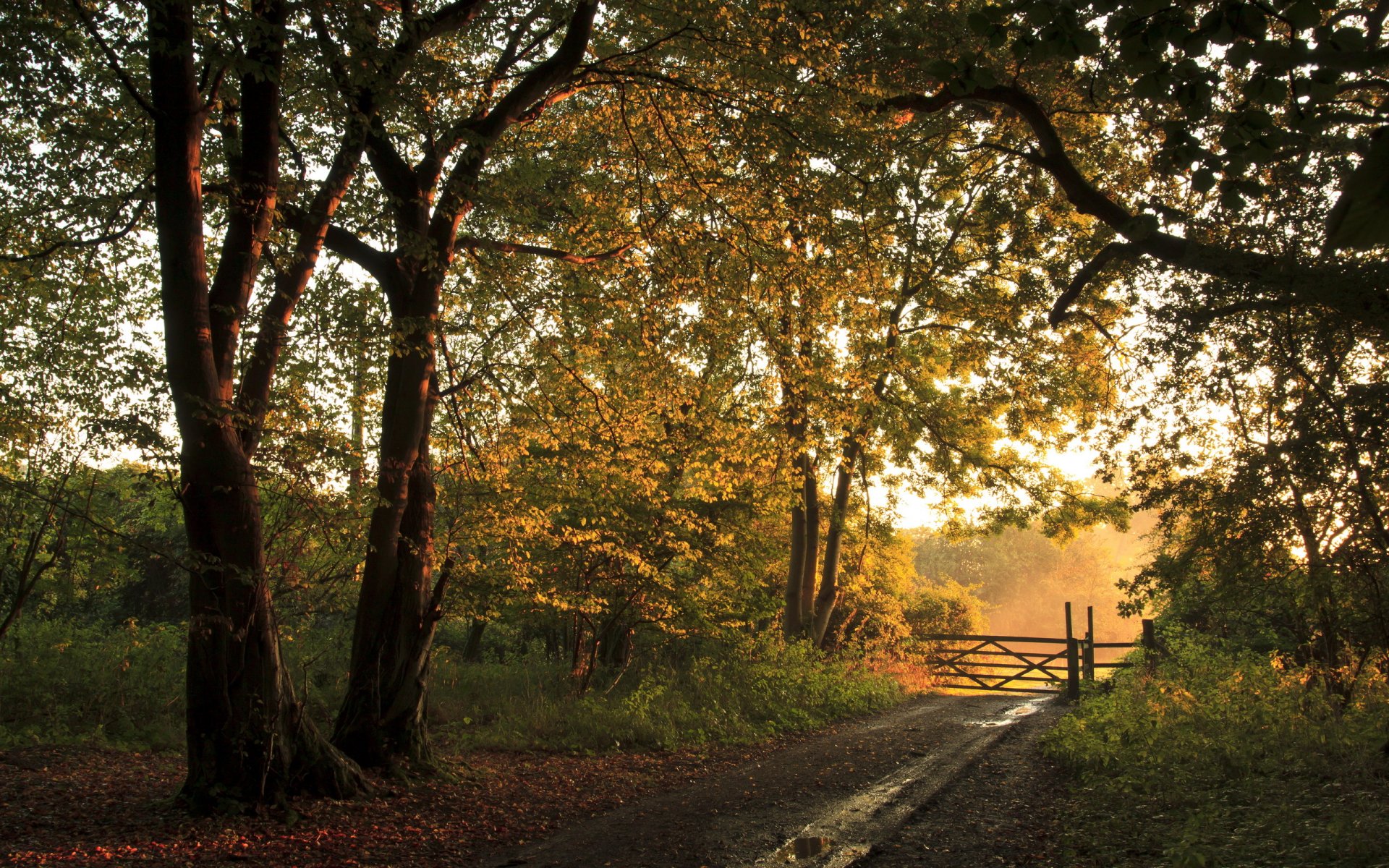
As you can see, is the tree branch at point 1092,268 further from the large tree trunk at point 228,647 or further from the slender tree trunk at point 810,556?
the slender tree trunk at point 810,556

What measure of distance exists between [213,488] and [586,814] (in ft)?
13.8

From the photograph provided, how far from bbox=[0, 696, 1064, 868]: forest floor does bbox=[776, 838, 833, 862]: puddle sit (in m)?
0.03

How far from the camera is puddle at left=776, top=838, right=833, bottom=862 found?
600 centimetres

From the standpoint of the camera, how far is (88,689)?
11.0 metres

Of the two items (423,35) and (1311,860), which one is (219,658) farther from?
(1311,860)

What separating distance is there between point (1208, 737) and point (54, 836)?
1008 centimetres

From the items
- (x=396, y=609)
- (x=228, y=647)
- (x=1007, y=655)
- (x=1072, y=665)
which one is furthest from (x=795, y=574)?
(x=228, y=647)

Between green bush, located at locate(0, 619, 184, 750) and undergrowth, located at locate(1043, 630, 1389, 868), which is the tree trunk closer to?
green bush, located at locate(0, 619, 184, 750)

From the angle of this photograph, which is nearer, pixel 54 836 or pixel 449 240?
pixel 54 836

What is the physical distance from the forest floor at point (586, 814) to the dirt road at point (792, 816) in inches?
1.0

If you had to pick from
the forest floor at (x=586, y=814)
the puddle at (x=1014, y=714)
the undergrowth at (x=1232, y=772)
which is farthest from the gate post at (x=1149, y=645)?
the forest floor at (x=586, y=814)

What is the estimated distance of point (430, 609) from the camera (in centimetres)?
905

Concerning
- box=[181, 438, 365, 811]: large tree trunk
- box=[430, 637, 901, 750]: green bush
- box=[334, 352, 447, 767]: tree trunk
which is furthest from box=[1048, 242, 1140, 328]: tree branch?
box=[181, 438, 365, 811]: large tree trunk

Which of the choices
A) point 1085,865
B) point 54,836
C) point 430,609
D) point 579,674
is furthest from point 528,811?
point 579,674
